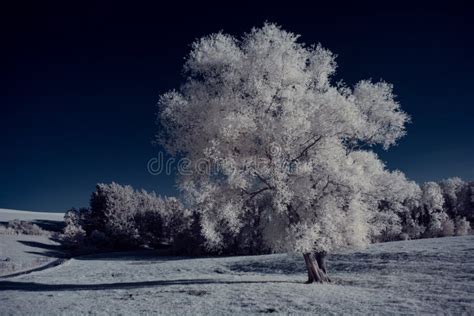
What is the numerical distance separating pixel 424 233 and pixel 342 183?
156 feet

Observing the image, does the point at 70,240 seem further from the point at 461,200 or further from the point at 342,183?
the point at 461,200

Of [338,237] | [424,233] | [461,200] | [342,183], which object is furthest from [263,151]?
[461,200]

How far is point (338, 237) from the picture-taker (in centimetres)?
2105

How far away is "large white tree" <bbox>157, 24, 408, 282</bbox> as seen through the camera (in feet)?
67.1

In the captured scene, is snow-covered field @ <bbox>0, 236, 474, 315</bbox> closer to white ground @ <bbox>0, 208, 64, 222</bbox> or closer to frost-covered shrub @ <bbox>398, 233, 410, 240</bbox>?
frost-covered shrub @ <bbox>398, 233, 410, 240</bbox>

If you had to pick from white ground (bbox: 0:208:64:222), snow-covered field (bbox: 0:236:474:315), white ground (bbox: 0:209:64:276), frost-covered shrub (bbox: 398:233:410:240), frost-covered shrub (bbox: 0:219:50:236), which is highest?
white ground (bbox: 0:208:64:222)

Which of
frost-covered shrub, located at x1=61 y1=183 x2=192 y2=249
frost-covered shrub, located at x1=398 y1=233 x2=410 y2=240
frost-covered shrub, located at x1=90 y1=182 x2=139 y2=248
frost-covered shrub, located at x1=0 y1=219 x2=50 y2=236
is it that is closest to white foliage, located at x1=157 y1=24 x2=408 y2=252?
frost-covered shrub, located at x1=398 y1=233 x2=410 y2=240

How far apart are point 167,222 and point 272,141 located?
65.2m

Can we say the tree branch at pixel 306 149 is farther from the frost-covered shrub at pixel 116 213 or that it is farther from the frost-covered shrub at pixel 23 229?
the frost-covered shrub at pixel 23 229

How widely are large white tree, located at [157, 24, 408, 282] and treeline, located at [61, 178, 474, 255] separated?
28.6 meters

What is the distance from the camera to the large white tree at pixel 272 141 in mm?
20438

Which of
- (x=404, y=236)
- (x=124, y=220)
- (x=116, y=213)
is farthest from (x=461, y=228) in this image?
(x=116, y=213)

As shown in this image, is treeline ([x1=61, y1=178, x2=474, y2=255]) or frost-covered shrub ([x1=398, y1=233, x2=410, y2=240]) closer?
frost-covered shrub ([x1=398, y1=233, x2=410, y2=240])

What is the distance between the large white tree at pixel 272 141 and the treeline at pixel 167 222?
2858 cm
